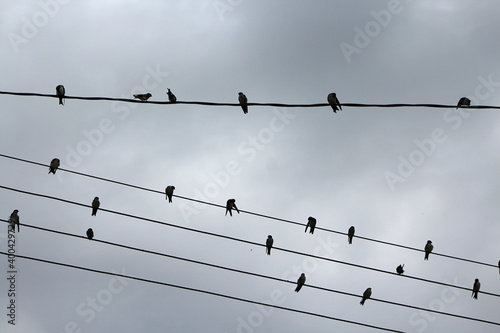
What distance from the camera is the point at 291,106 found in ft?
36.6

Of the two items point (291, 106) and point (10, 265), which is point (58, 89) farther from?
point (291, 106)

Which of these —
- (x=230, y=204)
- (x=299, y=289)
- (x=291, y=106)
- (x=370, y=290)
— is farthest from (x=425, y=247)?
(x=291, y=106)

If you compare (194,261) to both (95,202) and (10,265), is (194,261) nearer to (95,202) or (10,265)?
(10,265)

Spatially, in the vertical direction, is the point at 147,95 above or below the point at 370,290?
above

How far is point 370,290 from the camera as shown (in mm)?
22938

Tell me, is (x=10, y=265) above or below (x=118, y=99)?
below

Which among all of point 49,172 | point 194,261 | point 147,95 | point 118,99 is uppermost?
point 147,95

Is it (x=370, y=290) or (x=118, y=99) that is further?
(x=370, y=290)

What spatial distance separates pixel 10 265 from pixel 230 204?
670cm

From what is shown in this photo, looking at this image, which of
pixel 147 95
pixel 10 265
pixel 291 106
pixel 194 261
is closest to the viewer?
pixel 291 106

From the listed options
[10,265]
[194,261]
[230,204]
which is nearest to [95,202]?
[230,204]

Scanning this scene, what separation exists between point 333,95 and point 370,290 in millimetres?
7250

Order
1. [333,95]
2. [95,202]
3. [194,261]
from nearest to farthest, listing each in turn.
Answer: [194,261] < [333,95] < [95,202]

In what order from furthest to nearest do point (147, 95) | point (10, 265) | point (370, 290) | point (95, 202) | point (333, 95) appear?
point (370, 290) < point (95, 202) < point (147, 95) < point (333, 95) < point (10, 265)
